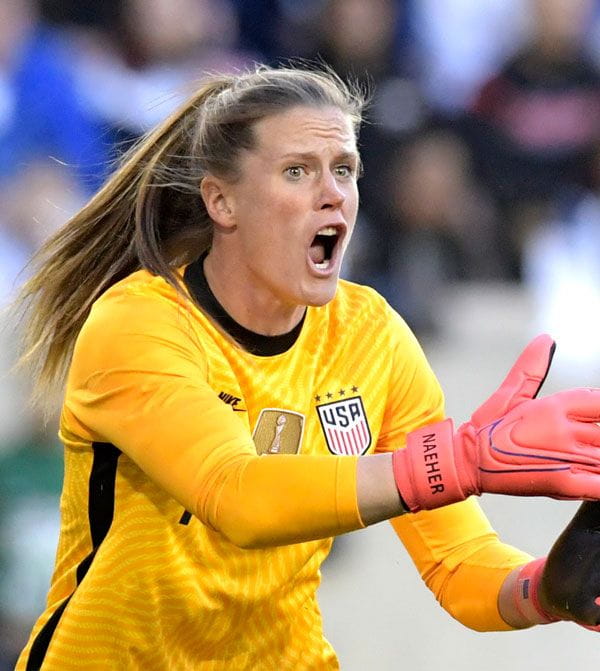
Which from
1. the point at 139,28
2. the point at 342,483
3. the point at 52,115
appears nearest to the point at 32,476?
the point at 52,115

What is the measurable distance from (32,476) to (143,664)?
1.80 meters

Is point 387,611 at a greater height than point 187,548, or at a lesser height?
lesser

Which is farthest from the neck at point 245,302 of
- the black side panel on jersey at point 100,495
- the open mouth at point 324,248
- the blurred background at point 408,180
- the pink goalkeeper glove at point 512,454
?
the blurred background at point 408,180

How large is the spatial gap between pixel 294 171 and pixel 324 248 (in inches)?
7.0

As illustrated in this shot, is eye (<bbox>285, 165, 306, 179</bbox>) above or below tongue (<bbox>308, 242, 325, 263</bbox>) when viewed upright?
above

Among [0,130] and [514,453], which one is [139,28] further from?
[514,453]

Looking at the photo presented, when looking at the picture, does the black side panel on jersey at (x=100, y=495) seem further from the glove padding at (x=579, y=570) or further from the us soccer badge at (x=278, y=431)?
the glove padding at (x=579, y=570)

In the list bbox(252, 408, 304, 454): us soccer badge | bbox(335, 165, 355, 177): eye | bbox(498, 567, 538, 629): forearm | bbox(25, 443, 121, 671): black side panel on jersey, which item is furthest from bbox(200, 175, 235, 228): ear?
bbox(498, 567, 538, 629): forearm

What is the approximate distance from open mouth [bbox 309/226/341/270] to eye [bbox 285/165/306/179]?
0.39 ft

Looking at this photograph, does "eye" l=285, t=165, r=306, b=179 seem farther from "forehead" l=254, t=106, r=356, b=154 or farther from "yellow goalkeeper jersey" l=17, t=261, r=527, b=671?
"yellow goalkeeper jersey" l=17, t=261, r=527, b=671

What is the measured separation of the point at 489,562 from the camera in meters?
2.51

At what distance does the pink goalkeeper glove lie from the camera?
6.02 feet

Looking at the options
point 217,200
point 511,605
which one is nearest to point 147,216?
point 217,200

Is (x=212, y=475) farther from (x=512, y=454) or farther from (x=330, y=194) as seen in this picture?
(x=330, y=194)
